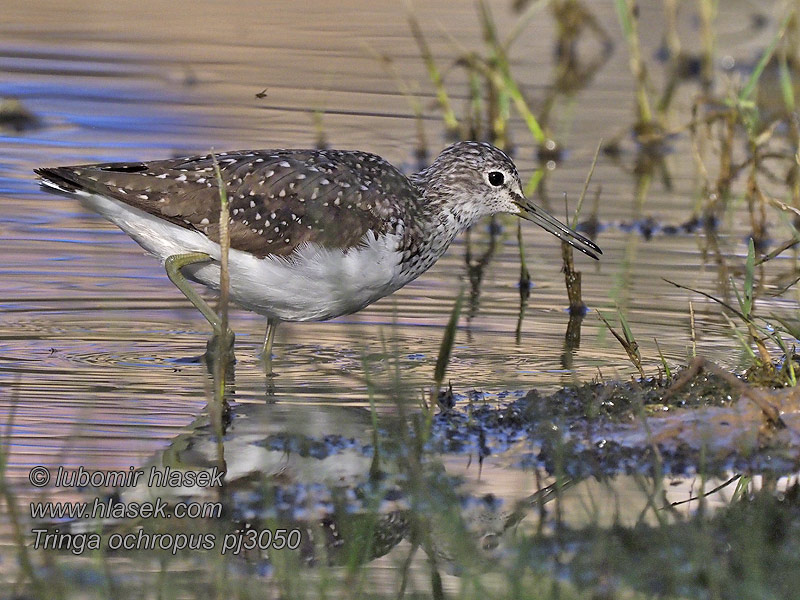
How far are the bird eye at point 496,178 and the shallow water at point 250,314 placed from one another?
0.60 meters

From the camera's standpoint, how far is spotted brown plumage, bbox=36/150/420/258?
6.36m

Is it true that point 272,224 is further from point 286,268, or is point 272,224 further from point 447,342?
point 447,342

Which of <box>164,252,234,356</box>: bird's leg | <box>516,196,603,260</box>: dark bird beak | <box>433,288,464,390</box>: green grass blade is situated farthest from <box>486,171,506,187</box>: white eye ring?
<box>433,288,464,390</box>: green grass blade

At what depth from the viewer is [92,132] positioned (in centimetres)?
1153

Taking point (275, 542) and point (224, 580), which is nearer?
point (224, 580)

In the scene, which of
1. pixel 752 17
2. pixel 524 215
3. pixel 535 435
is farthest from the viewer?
pixel 752 17

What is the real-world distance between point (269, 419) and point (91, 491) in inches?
45.5

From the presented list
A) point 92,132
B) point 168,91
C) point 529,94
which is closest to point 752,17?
point 529,94

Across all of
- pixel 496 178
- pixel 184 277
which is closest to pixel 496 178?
pixel 496 178

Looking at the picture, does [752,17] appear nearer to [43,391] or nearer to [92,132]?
[92,132]

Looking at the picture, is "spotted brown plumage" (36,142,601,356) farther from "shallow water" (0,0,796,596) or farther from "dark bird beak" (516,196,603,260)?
"dark bird beak" (516,196,603,260)

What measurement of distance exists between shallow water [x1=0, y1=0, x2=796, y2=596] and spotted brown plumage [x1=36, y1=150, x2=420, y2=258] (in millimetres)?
511

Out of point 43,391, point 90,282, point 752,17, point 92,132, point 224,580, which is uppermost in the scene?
point 752,17

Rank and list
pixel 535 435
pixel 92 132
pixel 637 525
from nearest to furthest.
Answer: pixel 637 525, pixel 535 435, pixel 92 132
